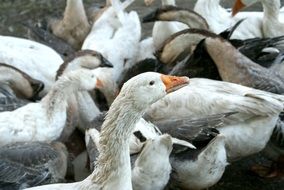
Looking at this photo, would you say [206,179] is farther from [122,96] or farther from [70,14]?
[70,14]

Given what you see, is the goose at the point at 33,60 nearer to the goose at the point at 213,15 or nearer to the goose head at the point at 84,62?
the goose head at the point at 84,62

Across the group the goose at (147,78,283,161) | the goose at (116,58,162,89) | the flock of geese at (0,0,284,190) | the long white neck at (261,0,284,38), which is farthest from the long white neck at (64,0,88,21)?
the goose at (147,78,283,161)

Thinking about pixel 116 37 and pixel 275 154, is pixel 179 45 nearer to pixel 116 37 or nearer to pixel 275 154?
pixel 116 37

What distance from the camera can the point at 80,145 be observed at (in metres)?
5.72

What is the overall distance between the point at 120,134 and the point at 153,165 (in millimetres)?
574

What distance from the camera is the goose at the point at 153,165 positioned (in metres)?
4.25

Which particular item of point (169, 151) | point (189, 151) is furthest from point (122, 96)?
point (189, 151)

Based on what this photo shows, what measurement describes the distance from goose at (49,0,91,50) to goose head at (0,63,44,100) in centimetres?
165

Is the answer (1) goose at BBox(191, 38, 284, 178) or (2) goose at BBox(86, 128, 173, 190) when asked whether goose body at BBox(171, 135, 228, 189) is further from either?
(1) goose at BBox(191, 38, 284, 178)

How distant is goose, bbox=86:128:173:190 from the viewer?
14.0 feet

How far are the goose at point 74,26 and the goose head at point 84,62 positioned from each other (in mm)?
1502

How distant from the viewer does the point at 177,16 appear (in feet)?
21.2

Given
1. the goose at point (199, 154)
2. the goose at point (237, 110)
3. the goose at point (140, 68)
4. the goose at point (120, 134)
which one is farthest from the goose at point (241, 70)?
the goose at point (120, 134)

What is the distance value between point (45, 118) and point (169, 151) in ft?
4.14
